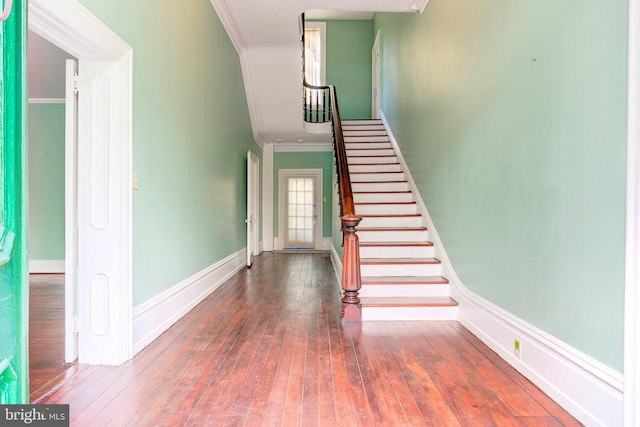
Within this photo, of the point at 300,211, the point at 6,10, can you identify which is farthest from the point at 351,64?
the point at 6,10

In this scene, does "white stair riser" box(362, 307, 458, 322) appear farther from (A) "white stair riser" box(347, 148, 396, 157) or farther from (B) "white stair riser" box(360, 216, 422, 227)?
(A) "white stair riser" box(347, 148, 396, 157)

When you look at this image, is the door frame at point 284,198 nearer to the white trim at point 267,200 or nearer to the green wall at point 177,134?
the white trim at point 267,200

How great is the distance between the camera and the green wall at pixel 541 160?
5.55 ft

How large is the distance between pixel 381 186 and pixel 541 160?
3.49 metres

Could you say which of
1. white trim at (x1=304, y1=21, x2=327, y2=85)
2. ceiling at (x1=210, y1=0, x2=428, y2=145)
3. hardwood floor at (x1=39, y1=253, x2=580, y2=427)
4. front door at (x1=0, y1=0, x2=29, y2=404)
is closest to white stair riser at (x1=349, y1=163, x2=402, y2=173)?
ceiling at (x1=210, y1=0, x2=428, y2=145)

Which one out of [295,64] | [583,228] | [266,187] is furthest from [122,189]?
[266,187]

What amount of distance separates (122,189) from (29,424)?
139cm

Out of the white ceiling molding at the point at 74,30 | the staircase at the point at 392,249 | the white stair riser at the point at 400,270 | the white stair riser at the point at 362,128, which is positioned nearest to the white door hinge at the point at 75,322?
the white ceiling molding at the point at 74,30

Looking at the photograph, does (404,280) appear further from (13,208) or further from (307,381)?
(13,208)

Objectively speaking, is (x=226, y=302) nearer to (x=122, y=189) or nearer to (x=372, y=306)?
(x=372, y=306)

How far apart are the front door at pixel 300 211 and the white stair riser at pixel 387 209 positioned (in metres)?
4.29

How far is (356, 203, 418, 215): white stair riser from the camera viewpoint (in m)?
5.16

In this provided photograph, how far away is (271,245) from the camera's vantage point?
30.5 ft

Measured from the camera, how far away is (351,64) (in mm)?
9906
